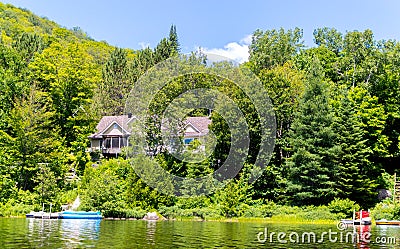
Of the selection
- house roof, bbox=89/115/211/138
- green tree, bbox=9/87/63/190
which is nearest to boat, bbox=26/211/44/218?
green tree, bbox=9/87/63/190

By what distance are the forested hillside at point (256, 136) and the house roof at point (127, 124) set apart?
564 cm

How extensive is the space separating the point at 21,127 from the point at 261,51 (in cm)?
2811

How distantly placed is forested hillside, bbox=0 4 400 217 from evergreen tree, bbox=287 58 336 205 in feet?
0.28

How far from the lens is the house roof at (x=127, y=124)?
52.7 meters

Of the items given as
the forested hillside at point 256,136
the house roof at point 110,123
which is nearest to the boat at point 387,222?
the forested hillside at point 256,136

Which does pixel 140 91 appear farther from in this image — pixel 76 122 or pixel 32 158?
pixel 32 158

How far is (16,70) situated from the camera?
5434cm

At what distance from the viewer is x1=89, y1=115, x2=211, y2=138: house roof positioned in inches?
2073

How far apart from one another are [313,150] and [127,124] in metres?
24.9

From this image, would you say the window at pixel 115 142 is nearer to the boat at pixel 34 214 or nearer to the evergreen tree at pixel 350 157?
the boat at pixel 34 214

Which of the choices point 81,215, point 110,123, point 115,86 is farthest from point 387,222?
point 115,86

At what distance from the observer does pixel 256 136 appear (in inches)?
1655

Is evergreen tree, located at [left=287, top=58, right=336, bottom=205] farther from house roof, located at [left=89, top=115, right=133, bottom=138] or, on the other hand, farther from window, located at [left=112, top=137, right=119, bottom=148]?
window, located at [left=112, top=137, right=119, bottom=148]

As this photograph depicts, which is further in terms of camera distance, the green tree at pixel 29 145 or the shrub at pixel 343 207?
the green tree at pixel 29 145
